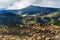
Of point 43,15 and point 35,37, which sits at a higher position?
point 35,37

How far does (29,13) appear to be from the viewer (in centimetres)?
3247

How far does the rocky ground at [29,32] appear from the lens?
884 inches

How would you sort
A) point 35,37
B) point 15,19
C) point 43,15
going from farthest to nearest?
point 43,15
point 15,19
point 35,37

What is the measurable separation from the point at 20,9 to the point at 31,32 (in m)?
9.42

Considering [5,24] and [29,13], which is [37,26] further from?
[29,13]

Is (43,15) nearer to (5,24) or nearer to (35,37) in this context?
(5,24)

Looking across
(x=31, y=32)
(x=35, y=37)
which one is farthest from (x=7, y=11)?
(x=35, y=37)

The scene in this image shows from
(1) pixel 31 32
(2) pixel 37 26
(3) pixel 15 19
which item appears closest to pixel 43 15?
(3) pixel 15 19

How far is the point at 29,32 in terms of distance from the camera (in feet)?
79.5

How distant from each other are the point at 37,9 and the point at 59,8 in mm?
2395

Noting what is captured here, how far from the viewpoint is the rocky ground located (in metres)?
22.5

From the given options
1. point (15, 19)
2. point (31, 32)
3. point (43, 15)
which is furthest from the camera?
point (43, 15)

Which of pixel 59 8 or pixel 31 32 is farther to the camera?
pixel 59 8

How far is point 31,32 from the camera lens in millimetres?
24062
